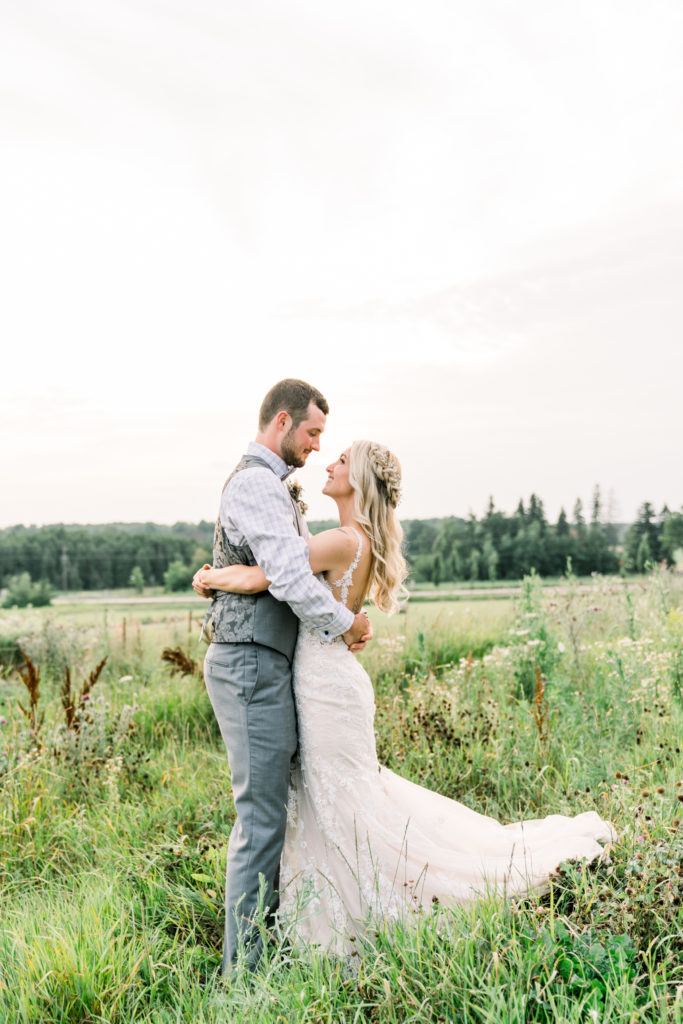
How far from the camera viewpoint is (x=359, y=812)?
11.7 ft

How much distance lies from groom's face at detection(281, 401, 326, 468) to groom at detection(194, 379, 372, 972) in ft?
0.64

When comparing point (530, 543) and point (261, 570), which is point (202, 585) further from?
point (530, 543)

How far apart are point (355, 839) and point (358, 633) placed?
0.92 m

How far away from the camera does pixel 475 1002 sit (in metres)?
2.57

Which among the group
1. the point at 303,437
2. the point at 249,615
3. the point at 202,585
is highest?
the point at 303,437

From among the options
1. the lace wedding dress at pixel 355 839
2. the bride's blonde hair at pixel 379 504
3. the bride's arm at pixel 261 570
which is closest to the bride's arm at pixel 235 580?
the bride's arm at pixel 261 570

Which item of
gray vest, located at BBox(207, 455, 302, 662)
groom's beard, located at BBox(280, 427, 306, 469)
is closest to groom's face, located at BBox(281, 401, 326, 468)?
groom's beard, located at BBox(280, 427, 306, 469)

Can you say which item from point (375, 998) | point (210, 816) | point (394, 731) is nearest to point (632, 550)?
point (394, 731)

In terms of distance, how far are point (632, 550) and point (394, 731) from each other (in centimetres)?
1485

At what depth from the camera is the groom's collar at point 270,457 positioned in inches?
146

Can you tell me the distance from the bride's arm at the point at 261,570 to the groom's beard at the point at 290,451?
0.40 metres

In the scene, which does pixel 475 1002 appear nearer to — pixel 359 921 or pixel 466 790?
pixel 359 921

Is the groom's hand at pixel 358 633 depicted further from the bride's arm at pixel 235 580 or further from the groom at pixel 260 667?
the bride's arm at pixel 235 580

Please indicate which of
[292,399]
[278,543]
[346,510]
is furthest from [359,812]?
[292,399]
